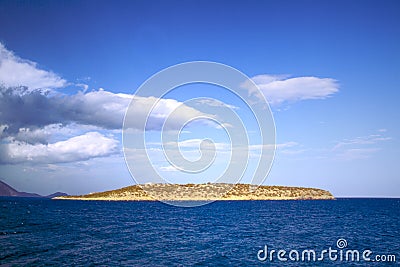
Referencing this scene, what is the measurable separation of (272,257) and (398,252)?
17.4 m

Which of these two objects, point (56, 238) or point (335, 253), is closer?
point (335, 253)

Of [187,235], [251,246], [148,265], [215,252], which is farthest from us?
[187,235]

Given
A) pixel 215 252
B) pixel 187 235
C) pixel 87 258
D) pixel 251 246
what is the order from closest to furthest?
pixel 87 258, pixel 215 252, pixel 251 246, pixel 187 235

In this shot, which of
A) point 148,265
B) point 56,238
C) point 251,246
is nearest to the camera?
point 148,265

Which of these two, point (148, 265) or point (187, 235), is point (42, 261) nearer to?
point (148, 265)

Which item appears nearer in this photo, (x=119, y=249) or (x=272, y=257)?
(x=272, y=257)

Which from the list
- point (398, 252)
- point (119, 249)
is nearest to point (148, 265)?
point (119, 249)

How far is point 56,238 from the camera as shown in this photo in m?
50.3

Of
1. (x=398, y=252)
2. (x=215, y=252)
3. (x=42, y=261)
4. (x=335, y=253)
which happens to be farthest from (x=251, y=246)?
(x=42, y=261)

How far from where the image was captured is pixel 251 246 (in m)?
46.3

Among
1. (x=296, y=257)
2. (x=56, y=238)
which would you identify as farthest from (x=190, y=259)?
(x=56, y=238)

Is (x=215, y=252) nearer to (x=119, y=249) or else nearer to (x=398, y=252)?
(x=119, y=249)

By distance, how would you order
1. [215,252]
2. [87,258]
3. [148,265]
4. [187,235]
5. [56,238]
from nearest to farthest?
[148,265], [87,258], [215,252], [56,238], [187,235]

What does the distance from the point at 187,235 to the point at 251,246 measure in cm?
1499
